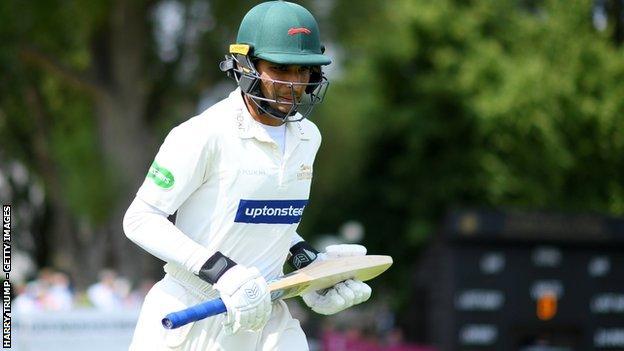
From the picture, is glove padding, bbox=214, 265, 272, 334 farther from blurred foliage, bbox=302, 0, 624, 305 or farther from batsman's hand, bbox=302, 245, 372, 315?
blurred foliage, bbox=302, 0, 624, 305

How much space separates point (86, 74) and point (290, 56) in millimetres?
21200

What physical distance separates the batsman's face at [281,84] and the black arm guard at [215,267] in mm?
711

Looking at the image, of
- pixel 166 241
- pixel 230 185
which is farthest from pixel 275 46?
pixel 166 241

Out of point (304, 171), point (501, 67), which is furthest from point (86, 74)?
point (304, 171)

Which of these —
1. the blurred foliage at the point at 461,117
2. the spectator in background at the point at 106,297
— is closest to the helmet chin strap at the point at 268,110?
the spectator in background at the point at 106,297

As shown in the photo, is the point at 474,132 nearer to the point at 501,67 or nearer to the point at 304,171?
the point at 501,67

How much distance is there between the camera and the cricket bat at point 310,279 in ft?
15.3

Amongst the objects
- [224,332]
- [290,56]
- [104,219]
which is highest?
[104,219]

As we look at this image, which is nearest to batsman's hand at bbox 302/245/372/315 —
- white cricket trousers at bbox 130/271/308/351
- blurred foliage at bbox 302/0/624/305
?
white cricket trousers at bbox 130/271/308/351

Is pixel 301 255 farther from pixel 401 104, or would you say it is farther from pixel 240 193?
pixel 401 104

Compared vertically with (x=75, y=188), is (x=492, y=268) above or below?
below

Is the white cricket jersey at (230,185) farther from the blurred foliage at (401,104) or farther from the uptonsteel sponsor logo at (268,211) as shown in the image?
the blurred foliage at (401,104)

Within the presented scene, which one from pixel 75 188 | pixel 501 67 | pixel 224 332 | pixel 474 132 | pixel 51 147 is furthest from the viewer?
pixel 51 147

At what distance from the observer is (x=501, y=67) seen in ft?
73.3
